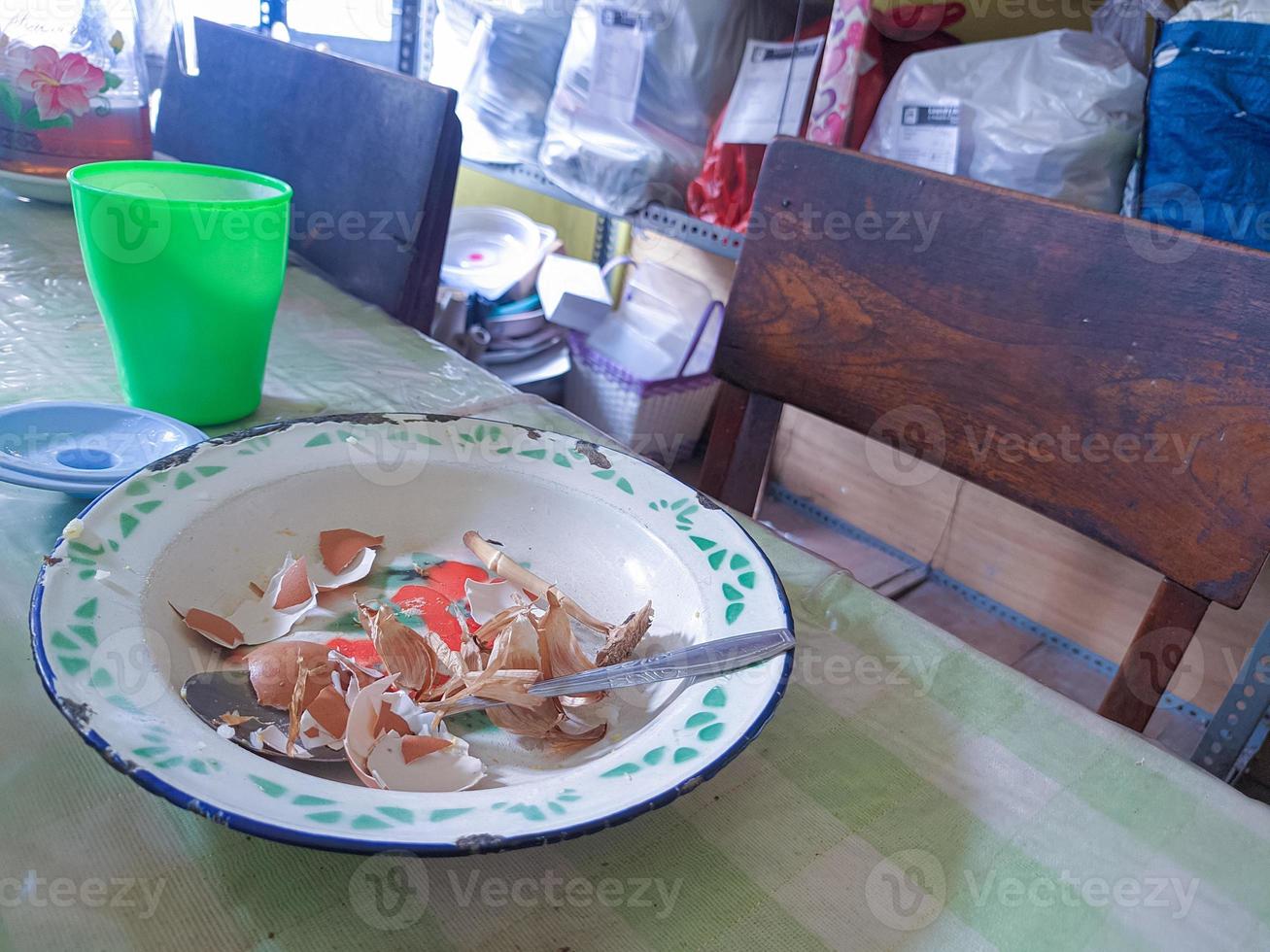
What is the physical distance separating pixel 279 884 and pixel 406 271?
0.73 m

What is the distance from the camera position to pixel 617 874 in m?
0.34

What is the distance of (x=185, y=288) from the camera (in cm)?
59

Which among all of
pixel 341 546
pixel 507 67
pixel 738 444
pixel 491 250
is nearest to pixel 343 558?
pixel 341 546

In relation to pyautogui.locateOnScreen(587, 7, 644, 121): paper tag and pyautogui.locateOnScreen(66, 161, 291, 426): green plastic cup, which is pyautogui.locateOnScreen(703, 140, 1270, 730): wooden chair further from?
pyautogui.locateOnScreen(587, 7, 644, 121): paper tag

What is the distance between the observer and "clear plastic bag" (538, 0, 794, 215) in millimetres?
1343

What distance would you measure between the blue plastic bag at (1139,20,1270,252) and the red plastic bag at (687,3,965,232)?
327 mm

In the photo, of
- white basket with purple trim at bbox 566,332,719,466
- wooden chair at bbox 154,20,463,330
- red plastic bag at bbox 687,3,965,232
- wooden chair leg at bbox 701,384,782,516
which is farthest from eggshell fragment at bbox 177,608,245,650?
white basket with purple trim at bbox 566,332,719,466

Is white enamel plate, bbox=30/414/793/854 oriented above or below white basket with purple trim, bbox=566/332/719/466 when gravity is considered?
above

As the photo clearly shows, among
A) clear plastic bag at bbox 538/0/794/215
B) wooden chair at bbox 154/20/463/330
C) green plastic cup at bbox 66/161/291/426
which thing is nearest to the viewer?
green plastic cup at bbox 66/161/291/426

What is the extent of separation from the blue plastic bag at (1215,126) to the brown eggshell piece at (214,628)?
1.07 metres

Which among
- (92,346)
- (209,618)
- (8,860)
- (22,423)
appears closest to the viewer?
(8,860)

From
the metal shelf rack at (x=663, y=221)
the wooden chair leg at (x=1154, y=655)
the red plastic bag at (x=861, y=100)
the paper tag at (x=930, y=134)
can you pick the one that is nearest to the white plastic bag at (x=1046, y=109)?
the paper tag at (x=930, y=134)

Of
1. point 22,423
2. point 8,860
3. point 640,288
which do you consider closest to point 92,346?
point 22,423

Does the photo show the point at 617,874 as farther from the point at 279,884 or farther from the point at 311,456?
the point at 311,456
